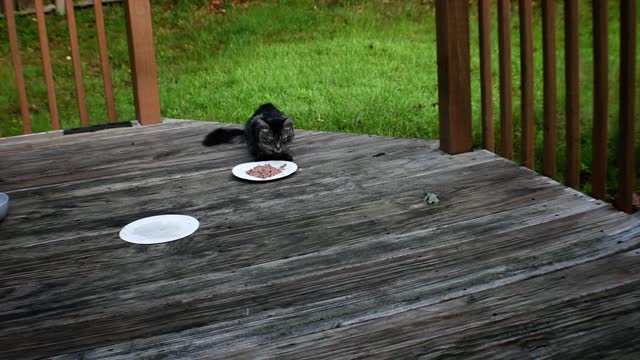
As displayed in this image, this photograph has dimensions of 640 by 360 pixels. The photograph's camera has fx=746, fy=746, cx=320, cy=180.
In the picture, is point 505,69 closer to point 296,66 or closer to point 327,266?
point 327,266

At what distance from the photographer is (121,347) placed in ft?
5.70

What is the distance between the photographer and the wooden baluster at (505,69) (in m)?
2.87

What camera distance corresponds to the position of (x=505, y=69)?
2896mm

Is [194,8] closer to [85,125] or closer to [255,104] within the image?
[255,104]

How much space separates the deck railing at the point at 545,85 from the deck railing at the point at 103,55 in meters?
1.63

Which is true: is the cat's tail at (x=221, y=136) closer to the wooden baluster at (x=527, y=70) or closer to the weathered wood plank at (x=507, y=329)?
the wooden baluster at (x=527, y=70)

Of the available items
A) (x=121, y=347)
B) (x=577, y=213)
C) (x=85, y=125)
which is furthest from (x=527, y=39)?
(x=85, y=125)

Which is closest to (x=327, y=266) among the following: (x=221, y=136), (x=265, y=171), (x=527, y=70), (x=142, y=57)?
(x=265, y=171)

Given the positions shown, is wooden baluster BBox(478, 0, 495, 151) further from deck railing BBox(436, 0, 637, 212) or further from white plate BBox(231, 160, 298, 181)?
white plate BBox(231, 160, 298, 181)

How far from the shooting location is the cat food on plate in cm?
296

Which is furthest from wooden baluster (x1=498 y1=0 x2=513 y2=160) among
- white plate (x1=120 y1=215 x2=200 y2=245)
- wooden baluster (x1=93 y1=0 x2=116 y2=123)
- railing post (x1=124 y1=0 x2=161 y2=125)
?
wooden baluster (x1=93 y1=0 x2=116 y2=123)

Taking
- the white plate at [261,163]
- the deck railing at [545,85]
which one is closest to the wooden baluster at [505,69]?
the deck railing at [545,85]

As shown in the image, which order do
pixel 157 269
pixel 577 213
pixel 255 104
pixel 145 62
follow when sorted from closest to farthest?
pixel 157 269 → pixel 577 213 → pixel 145 62 → pixel 255 104

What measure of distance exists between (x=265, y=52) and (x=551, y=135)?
4.10 metres
